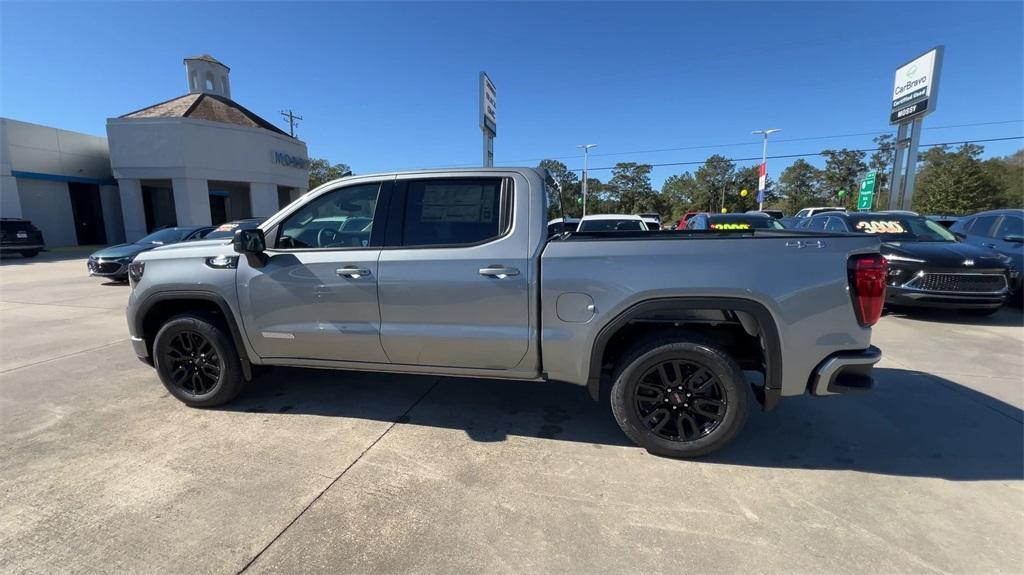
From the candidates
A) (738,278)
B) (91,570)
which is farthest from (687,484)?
(91,570)

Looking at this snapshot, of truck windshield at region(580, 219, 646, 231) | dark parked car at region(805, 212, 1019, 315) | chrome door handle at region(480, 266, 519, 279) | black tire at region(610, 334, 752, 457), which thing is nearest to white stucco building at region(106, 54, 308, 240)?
truck windshield at region(580, 219, 646, 231)

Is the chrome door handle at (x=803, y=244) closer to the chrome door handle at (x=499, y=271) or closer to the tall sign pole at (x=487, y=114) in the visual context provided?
the chrome door handle at (x=499, y=271)

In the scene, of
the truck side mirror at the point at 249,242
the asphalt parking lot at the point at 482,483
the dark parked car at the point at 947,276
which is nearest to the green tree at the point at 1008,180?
the dark parked car at the point at 947,276

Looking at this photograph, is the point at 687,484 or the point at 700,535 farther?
the point at 687,484

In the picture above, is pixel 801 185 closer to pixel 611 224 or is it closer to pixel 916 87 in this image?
pixel 916 87

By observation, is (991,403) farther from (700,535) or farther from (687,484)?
(700,535)

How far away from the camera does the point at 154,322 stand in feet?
13.1

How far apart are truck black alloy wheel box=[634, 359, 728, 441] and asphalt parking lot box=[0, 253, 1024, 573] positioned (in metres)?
0.23

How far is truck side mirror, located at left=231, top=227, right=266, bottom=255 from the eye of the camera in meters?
3.26

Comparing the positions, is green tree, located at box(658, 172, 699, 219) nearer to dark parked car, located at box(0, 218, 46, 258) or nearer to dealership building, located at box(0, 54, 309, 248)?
dealership building, located at box(0, 54, 309, 248)

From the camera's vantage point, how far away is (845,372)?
284cm

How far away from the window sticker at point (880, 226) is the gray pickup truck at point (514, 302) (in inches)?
262

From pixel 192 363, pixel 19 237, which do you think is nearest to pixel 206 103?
pixel 19 237

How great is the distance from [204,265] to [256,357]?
0.82m
